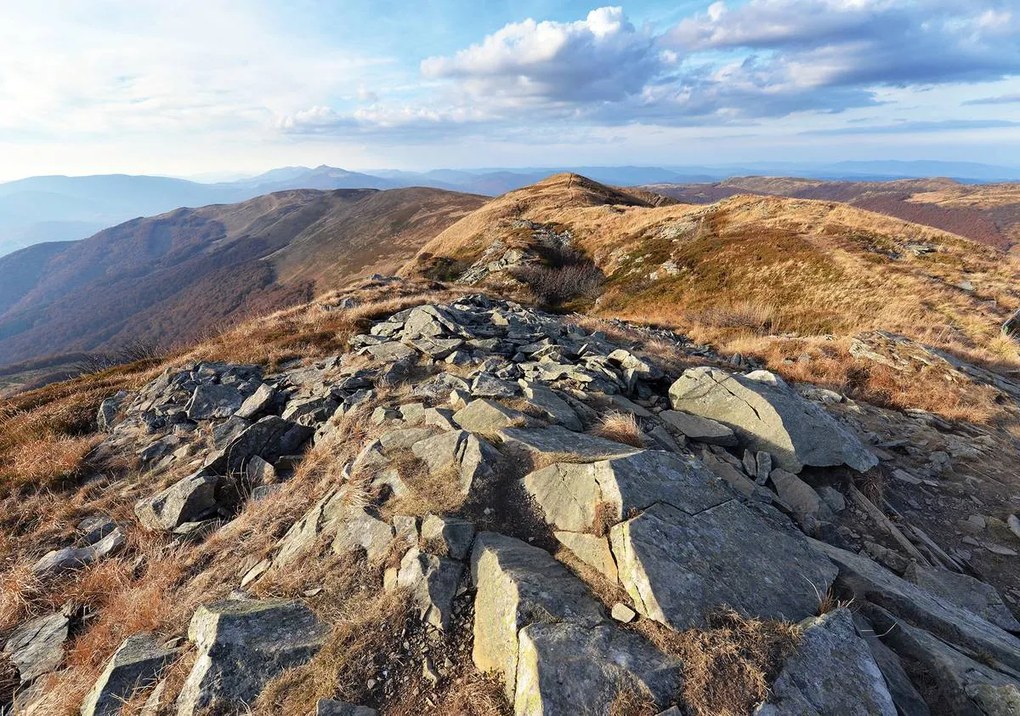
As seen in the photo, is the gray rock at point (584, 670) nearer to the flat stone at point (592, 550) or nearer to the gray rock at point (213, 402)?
the flat stone at point (592, 550)

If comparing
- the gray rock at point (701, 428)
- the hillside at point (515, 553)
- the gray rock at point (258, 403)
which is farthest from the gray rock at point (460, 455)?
the gray rock at point (258, 403)

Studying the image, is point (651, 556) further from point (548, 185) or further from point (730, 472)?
point (548, 185)

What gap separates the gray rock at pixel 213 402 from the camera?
12078 millimetres

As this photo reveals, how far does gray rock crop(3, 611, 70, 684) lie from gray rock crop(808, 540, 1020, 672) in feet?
32.3

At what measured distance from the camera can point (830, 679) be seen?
3.99m

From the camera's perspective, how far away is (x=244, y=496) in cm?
835

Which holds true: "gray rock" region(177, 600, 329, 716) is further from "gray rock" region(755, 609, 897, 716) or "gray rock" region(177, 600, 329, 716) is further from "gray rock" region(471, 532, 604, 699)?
"gray rock" region(755, 609, 897, 716)

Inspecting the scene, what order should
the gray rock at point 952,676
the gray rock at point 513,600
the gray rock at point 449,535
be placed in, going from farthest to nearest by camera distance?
1. the gray rock at point 449,535
2. the gray rock at point 513,600
3. the gray rock at point 952,676

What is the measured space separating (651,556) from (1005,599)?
6.41 meters

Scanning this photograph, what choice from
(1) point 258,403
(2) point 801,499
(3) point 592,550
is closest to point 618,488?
(3) point 592,550

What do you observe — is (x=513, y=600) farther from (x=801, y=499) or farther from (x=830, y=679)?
(x=801, y=499)

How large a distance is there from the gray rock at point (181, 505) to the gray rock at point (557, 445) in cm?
544

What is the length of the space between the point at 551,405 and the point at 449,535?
374 centimetres

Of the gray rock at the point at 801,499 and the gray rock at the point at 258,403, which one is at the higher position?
the gray rock at the point at 801,499
